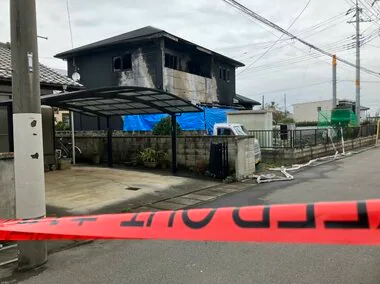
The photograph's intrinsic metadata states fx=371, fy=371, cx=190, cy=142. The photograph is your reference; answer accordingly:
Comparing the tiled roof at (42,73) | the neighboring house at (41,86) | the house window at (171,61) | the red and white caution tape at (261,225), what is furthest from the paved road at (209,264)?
the house window at (171,61)

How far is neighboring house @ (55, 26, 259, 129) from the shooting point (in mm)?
22750

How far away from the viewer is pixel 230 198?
888 centimetres

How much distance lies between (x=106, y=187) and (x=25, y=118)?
19.5 ft

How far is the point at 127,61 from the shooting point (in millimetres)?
24297

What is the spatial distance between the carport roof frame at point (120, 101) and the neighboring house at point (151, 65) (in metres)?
8.00

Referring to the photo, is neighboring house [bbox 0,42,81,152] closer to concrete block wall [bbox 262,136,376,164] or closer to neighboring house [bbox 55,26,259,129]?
concrete block wall [bbox 262,136,376,164]

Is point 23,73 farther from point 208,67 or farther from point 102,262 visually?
point 208,67

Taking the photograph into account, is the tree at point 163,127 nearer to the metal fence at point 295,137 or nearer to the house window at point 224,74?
the metal fence at point 295,137

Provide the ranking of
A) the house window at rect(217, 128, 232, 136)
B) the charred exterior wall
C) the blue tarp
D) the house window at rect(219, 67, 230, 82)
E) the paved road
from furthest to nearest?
the house window at rect(219, 67, 230, 82) → the charred exterior wall → the blue tarp → the house window at rect(217, 128, 232, 136) → the paved road

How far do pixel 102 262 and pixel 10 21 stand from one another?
3107 mm

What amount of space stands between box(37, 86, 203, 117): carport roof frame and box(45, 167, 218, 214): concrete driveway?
7.31 feet

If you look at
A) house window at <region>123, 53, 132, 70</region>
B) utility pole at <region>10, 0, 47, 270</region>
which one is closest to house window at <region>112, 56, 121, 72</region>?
house window at <region>123, 53, 132, 70</region>

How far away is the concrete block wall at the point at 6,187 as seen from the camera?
219 inches

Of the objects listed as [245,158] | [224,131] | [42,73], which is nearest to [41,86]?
[42,73]
